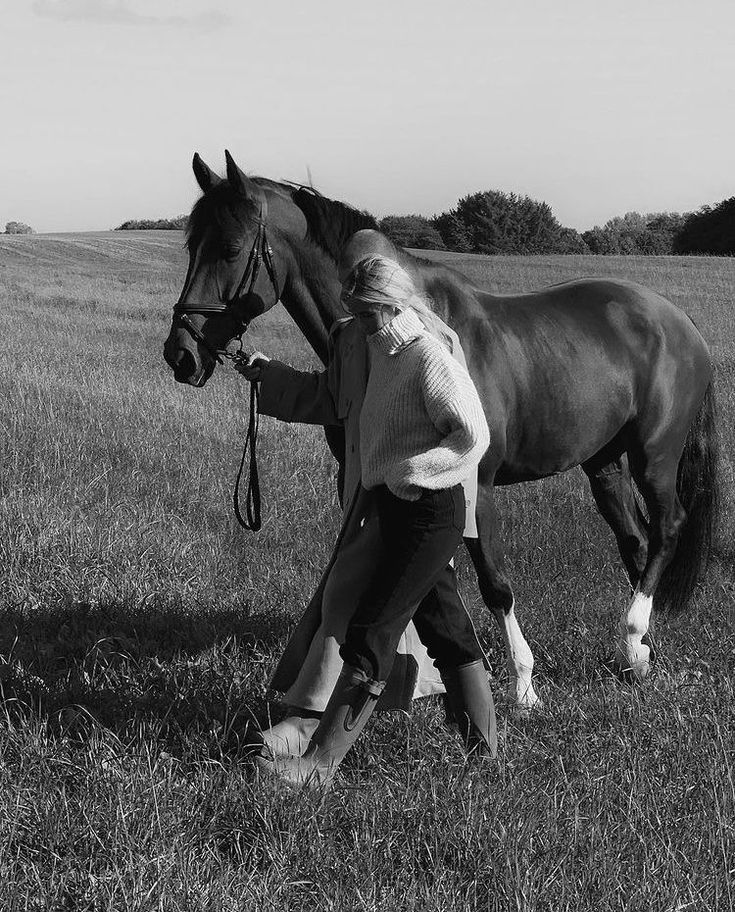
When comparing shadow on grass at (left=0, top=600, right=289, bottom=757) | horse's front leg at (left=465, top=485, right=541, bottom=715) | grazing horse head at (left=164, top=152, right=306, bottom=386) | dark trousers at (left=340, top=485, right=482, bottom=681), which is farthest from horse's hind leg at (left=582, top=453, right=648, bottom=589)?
dark trousers at (left=340, top=485, right=482, bottom=681)

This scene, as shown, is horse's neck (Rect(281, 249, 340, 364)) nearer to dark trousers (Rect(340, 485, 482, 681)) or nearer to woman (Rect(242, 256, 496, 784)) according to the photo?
woman (Rect(242, 256, 496, 784))

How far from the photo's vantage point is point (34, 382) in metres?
9.67

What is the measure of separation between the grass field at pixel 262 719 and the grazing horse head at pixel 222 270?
4.45 ft

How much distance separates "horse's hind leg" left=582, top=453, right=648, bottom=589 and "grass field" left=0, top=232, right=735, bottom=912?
229 millimetres

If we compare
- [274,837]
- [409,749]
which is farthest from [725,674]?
[274,837]

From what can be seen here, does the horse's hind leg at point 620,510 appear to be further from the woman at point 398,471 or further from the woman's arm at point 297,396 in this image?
the woman at point 398,471

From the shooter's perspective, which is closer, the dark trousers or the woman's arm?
the dark trousers

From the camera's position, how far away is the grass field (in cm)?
267

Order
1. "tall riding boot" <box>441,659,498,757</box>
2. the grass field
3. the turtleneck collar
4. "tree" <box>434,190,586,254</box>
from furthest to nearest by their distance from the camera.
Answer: "tree" <box>434,190,586,254</box> < "tall riding boot" <box>441,659,498,757</box> < the turtleneck collar < the grass field

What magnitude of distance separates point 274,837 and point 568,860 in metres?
0.83

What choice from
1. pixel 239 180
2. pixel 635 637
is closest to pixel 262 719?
pixel 635 637

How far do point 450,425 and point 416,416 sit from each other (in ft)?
0.50

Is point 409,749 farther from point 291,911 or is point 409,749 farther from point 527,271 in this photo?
point 527,271

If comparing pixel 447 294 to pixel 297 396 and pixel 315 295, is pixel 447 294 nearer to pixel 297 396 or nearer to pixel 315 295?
pixel 315 295
